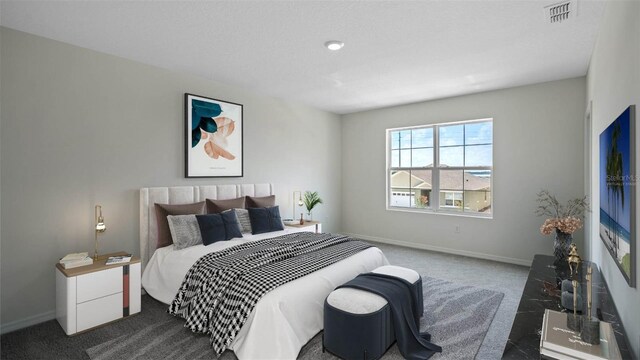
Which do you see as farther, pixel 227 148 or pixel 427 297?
pixel 227 148

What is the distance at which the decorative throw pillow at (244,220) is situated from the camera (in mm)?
3871

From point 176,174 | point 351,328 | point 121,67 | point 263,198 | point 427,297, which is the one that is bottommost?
point 427,297

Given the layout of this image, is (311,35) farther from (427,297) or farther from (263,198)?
(427,297)

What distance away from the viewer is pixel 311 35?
9.17 ft

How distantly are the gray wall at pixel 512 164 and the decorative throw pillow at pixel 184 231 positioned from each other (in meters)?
3.59

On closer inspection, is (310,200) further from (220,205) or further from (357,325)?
(357,325)

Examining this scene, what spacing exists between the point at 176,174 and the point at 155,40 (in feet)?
5.00

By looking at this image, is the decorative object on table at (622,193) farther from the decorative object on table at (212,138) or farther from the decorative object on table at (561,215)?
the decorative object on table at (212,138)

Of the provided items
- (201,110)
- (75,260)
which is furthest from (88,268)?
(201,110)

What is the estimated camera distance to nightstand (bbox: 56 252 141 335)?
8.42ft

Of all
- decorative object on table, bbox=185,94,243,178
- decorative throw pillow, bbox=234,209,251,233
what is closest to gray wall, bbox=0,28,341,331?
decorative object on table, bbox=185,94,243,178

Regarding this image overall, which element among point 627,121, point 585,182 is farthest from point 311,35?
point 585,182

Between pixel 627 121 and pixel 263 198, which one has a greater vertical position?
pixel 627 121

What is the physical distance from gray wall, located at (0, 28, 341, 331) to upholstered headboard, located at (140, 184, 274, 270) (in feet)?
0.41
